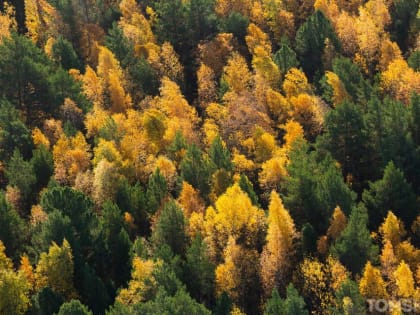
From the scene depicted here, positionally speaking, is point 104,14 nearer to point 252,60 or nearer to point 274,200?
point 252,60

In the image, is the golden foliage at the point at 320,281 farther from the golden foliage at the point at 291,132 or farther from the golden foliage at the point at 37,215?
the golden foliage at the point at 37,215

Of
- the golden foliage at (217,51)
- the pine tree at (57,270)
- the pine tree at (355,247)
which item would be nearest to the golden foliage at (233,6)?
the golden foliage at (217,51)

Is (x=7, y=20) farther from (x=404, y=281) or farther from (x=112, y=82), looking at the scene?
(x=404, y=281)

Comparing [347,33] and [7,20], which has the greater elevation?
[7,20]

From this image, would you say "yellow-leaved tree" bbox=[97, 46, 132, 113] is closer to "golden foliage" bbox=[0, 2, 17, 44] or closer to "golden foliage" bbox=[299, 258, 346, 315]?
"golden foliage" bbox=[0, 2, 17, 44]

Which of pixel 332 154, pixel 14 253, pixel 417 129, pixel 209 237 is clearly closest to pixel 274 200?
pixel 209 237

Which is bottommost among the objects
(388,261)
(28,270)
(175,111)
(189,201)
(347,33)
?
(28,270)

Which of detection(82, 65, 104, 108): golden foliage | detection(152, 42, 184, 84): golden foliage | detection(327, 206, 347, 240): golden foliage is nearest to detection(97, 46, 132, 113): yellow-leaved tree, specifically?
detection(82, 65, 104, 108): golden foliage

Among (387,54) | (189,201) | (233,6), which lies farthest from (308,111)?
(233,6)
